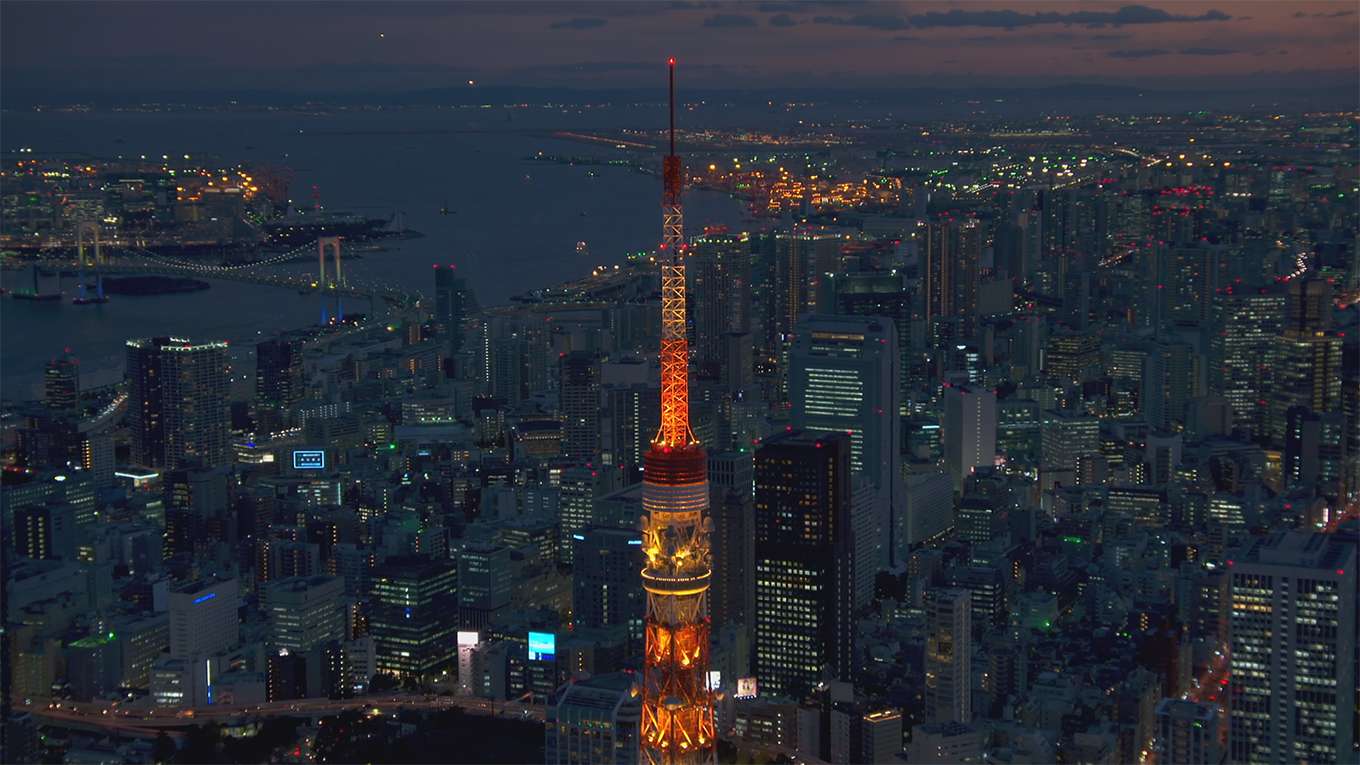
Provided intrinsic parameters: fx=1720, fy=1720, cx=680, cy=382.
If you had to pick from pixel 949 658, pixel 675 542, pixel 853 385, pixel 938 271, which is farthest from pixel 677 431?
pixel 938 271

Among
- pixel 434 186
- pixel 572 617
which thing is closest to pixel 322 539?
pixel 572 617

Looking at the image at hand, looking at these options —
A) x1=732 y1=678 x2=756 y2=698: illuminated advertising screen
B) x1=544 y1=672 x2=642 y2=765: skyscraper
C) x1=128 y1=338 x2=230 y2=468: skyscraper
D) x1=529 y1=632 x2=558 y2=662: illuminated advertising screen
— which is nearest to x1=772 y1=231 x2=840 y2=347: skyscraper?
x1=128 y1=338 x2=230 y2=468: skyscraper

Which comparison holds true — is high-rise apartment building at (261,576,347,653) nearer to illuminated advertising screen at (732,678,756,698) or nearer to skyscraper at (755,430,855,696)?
illuminated advertising screen at (732,678,756,698)

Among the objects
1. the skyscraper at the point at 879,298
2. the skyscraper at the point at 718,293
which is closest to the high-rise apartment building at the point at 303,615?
the skyscraper at the point at 718,293

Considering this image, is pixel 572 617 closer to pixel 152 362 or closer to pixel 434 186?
pixel 152 362

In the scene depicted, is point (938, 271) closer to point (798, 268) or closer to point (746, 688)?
point (798, 268)
